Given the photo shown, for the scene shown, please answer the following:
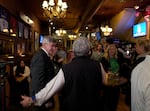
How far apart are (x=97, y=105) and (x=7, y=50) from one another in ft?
15.2

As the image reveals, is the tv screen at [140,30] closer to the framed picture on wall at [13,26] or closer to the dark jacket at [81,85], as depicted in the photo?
the framed picture on wall at [13,26]

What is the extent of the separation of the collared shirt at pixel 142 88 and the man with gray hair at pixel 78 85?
0.71 metres

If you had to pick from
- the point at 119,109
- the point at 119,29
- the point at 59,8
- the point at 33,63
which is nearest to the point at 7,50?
the point at 59,8

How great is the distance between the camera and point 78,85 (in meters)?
2.44

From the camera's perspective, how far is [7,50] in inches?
265

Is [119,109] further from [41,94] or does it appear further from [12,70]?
[41,94]

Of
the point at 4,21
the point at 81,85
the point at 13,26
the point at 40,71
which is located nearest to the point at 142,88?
the point at 81,85

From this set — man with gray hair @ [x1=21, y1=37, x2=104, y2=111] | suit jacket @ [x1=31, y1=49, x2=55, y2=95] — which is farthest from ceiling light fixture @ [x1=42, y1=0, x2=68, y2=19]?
man with gray hair @ [x1=21, y1=37, x2=104, y2=111]

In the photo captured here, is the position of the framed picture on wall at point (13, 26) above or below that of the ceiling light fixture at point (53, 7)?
below

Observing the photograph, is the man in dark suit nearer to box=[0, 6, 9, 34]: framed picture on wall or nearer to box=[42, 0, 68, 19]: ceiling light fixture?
box=[0, 6, 9, 34]: framed picture on wall

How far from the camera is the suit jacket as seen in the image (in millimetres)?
3191

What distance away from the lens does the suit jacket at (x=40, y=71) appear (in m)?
3.19

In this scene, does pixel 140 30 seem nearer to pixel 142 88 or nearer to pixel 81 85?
pixel 81 85

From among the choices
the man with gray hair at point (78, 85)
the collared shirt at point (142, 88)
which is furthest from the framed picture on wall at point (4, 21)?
the collared shirt at point (142, 88)
